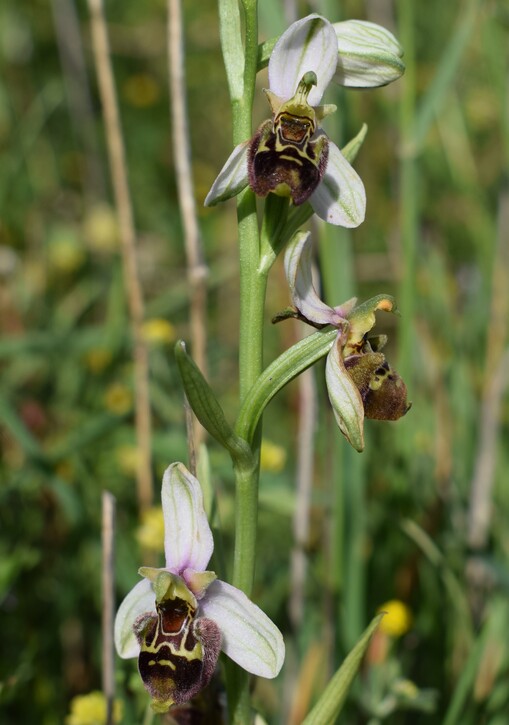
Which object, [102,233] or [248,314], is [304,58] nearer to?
[248,314]

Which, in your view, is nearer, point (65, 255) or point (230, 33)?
point (230, 33)

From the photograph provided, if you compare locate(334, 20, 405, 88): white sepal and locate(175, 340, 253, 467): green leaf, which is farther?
locate(334, 20, 405, 88): white sepal

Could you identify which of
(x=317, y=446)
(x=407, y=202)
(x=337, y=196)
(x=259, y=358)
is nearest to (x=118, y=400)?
(x=317, y=446)

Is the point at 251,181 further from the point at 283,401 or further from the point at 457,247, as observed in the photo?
the point at 457,247

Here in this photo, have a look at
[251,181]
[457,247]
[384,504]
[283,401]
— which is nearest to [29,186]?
[283,401]

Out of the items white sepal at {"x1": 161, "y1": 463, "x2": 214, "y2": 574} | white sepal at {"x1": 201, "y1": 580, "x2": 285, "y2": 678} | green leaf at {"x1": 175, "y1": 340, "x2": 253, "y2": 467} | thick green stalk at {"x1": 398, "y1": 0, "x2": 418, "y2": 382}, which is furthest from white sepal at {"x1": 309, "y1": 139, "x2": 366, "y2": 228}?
thick green stalk at {"x1": 398, "y1": 0, "x2": 418, "y2": 382}

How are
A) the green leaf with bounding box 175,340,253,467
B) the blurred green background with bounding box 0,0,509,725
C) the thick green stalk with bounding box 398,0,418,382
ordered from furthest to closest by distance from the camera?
the thick green stalk with bounding box 398,0,418,382, the blurred green background with bounding box 0,0,509,725, the green leaf with bounding box 175,340,253,467

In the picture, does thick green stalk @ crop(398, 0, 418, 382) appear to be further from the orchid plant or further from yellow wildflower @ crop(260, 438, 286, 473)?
the orchid plant
